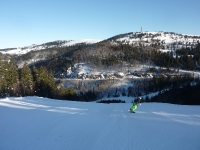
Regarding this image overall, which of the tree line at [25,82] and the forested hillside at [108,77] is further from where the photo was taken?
the forested hillside at [108,77]

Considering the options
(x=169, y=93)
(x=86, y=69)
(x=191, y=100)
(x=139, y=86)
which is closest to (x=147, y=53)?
(x=86, y=69)

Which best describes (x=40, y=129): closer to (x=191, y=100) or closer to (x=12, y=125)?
(x=12, y=125)

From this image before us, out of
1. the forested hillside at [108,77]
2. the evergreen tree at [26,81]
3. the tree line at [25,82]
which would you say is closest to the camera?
the tree line at [25,82]

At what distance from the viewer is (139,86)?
122 meters

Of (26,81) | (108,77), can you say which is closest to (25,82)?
(26,81)

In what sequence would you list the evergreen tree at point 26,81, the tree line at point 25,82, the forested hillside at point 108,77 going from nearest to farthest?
the tree line at point 25,82 < the evergreen tree at point 26,81 < the forested hillside at point 108,77

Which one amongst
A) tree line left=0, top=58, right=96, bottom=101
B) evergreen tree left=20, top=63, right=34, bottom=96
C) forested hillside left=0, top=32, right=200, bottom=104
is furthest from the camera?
forested hillside left=0, top=32, right=200, bottom=104

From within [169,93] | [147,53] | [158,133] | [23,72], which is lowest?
[169,93]

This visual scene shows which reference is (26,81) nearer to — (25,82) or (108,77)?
(25,82)

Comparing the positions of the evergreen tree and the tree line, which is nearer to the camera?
the tree line

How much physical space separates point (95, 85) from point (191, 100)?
78.6 meters

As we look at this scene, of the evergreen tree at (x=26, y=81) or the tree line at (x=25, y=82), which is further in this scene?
the evergreen tree at (x=26, y=81)

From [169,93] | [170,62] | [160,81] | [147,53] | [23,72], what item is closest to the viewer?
[23,72]

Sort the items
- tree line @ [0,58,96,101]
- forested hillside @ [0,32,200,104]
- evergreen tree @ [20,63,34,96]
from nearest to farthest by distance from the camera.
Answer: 1. tree line @ [0,58,96,101]
2. evergreen tree @ [20,63,34,96]
3. forested hillside @ [0,32,200,104]
